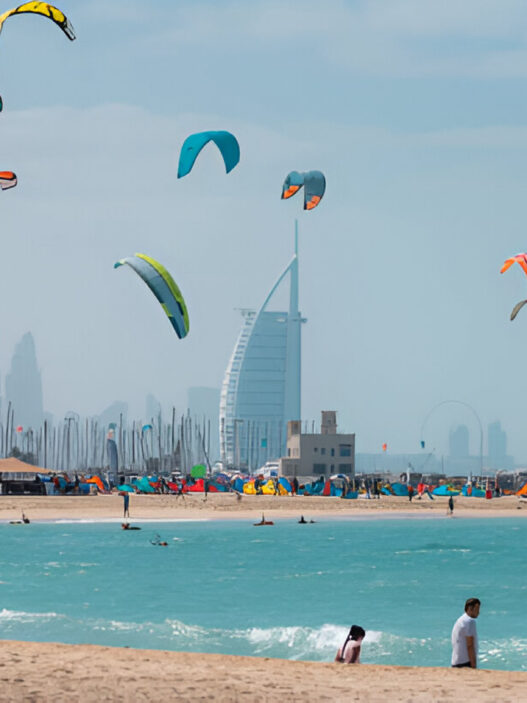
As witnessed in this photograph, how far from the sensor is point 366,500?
74.4 m

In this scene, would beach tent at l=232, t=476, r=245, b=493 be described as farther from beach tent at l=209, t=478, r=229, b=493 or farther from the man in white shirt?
the man in white shirt

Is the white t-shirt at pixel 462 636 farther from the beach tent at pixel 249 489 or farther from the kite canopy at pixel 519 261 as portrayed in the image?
the beach tent at pixel 249 489

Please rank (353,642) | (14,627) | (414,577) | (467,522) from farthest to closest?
(467,522)
(414,577)
(14,627)
(353,642)

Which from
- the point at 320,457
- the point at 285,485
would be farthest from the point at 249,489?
the point at 320,457

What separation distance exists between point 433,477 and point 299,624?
332 ft

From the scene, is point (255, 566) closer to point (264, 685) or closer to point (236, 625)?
A: point (236, 625)

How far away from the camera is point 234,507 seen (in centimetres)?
6544

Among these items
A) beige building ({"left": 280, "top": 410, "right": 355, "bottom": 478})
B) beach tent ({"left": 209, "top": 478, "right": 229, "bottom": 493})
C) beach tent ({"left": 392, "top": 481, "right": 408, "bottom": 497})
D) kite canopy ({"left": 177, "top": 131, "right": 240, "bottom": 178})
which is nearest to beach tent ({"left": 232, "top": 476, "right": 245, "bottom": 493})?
beach tent ({"left": 209, "top": 478, "right": 229, "bottom": 493})

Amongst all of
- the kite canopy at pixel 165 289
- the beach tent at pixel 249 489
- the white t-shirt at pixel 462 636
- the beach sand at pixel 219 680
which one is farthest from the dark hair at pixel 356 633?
the beach tent at pixel 249 489

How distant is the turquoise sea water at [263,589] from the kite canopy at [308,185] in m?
12.4

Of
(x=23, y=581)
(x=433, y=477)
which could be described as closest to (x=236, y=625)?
(x=23, y=581)

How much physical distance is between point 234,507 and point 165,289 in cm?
2919

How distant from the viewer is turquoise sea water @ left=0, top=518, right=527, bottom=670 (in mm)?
20141

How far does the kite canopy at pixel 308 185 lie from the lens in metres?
41.2
